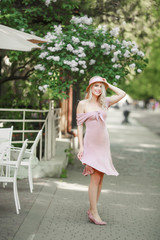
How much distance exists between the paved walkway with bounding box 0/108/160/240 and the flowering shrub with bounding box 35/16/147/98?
202 cm

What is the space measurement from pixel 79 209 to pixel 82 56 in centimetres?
329

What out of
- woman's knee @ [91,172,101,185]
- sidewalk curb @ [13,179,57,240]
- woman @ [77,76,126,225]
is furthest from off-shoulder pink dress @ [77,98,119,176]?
sidewalk curb @ [13,179,57,240]

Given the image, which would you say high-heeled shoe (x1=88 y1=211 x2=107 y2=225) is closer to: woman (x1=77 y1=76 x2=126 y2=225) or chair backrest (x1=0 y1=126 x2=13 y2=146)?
woman (x1=77 y1=76 x2=126 y2=225)

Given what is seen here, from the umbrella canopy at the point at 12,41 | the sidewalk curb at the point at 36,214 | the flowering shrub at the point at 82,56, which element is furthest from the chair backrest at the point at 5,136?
the umbrella canopy at the point at 12,41

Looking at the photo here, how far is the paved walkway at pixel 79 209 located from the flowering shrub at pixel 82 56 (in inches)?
79.6

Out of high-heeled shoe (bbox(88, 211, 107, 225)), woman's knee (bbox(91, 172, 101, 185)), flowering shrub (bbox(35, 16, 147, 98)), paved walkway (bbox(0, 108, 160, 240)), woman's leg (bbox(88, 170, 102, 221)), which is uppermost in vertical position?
flowering shrub (bbox(35, 16, 147, 98))

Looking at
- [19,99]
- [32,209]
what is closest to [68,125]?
[19,99]

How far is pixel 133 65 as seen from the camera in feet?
A: 28.3

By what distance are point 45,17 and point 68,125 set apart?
19.2 ft

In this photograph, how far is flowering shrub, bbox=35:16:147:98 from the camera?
8.38 meters

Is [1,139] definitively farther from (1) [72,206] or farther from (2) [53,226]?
(2) [53,226]

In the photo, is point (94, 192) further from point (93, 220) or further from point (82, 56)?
point (82, 56)

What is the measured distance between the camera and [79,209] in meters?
6.43

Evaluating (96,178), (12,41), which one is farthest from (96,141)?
(12,41)
